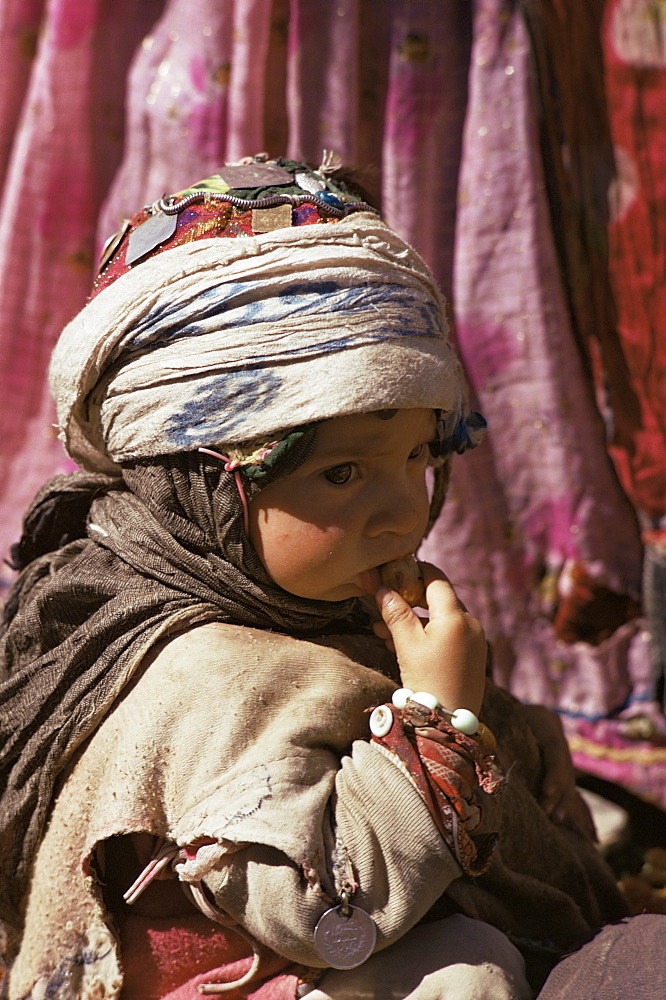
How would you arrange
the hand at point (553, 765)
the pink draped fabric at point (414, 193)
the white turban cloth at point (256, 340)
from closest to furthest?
the white turban cloth at point (256, 340) → the hand at point (553, 765) → the pink draped fabric at point (414, 193)

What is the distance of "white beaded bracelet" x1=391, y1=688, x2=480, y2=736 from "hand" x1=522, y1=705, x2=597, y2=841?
0.55m

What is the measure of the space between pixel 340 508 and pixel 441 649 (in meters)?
0.26

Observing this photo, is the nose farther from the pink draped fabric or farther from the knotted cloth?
the pink draped fabric

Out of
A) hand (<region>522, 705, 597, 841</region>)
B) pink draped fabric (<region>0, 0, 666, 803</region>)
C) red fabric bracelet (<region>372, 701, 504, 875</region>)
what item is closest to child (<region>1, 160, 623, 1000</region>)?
red fabric bracelet (<region>372, 701, 504, 875</region>)

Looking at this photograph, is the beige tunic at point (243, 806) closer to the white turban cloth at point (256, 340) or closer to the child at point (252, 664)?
the child at point (252, 664)

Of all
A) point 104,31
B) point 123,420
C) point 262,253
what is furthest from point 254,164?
point 104,31

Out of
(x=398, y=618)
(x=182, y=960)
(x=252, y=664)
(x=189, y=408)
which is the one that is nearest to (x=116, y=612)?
(x=252, y=664)

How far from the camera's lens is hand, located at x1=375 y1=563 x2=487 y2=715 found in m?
1.48

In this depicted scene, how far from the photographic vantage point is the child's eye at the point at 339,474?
151 centimetres

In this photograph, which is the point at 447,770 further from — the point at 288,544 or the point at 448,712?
the point at 288,544

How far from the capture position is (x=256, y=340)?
1.46 meters

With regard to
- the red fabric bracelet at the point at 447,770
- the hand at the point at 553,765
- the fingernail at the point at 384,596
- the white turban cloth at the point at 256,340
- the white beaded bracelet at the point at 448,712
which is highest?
the white turban cloth at the point at 256,340

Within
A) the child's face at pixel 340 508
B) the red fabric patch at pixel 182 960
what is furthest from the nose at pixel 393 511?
the red fabric patch at pixel 182 960

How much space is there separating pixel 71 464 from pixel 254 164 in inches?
56.0
